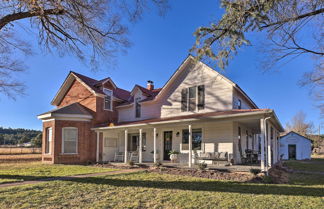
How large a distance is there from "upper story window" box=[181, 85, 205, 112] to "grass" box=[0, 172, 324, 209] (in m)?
7.40

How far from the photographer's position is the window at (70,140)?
17.2m

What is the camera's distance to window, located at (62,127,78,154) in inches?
679

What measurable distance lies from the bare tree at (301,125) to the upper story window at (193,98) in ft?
159

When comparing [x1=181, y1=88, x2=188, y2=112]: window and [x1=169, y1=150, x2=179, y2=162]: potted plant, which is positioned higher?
[x1=181, y1=88, x2=188, y2=112]: window

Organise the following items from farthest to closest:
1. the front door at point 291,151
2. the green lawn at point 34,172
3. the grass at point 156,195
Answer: the front door at point 291,151 → the green lawn at point 34,172 → the grass at point 156,195

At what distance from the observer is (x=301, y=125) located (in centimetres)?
5550

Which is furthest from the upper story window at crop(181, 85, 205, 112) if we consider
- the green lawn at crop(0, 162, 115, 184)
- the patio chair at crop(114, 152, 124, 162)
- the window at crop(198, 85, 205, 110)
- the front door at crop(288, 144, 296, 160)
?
the front door at crop(288, 144, 296, 160)

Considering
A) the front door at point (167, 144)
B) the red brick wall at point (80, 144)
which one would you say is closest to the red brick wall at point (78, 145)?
the red brick wall at point (80, 144)

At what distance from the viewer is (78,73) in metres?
21.2

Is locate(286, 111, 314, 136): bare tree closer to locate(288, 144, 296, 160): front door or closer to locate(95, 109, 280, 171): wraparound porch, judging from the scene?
locate(288, 144, 296, 160): front door

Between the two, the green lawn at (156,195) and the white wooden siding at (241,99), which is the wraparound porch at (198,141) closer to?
the white wooden siding at (241,99)

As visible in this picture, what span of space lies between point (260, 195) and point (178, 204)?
2720mm

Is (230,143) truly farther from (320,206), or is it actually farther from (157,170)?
(320,206)

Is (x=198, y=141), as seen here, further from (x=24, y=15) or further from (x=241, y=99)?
(x=24, y=15)
